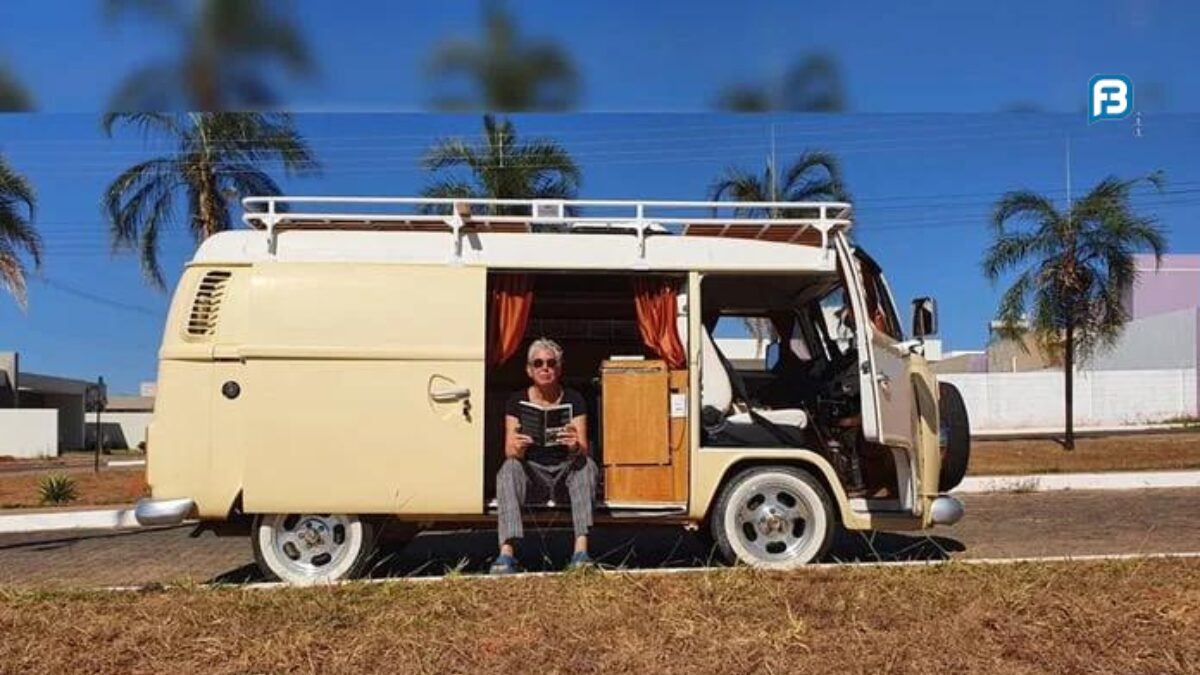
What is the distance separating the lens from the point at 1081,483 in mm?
15320

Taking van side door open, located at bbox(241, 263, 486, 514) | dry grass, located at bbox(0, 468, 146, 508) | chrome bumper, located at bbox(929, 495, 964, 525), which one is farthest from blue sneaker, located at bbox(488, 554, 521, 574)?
dry grass, located at bbox(0, 468, 146, 508)

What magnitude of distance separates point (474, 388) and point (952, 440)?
3694 mm


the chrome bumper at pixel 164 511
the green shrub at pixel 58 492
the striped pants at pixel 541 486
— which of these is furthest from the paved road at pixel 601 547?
the green shrub at pixel 58 492

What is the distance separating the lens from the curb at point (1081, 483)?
1509cm

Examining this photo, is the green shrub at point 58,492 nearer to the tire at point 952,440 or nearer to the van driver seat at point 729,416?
the van driver seat at point 729,416

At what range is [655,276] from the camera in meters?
7.78

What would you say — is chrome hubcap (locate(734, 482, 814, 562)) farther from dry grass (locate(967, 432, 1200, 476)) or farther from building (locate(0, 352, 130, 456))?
building (locate(0, 352, 130, 456))

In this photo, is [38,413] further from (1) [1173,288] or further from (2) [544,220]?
(1) [1173,288]

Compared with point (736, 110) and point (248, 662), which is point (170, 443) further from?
point (736, 110)

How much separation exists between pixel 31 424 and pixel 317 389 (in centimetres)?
4378

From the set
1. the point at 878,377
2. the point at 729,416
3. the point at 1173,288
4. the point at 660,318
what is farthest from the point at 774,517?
the point at 1173,288

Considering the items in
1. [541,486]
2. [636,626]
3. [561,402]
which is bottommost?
[636,626]

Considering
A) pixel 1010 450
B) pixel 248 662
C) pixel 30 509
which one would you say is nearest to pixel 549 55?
pixel 248 662

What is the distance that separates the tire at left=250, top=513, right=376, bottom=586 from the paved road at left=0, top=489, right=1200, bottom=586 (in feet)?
1.68
